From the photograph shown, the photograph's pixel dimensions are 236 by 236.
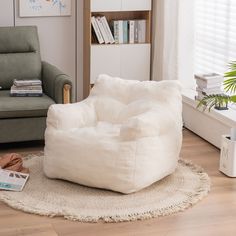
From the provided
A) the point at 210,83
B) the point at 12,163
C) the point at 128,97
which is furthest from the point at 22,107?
the point at 210,83

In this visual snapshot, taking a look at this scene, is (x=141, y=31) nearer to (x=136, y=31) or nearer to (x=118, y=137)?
(x=136, y=31)

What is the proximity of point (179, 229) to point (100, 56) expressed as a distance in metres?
2.65

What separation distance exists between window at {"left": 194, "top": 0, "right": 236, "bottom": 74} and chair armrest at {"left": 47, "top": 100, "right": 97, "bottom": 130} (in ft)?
5.06

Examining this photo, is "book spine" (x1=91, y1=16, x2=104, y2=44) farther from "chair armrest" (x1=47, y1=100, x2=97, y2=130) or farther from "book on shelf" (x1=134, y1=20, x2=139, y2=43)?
"chair armrest" (x1=47, y1=100, x2=97, y2=130)

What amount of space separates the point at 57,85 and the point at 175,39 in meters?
1.38

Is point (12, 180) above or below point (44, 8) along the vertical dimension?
below

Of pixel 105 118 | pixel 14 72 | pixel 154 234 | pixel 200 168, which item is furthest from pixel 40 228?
pixel 14 72

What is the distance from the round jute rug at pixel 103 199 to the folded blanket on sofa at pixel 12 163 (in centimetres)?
9

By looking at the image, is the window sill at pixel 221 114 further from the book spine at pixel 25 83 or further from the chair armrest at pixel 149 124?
the book spine at pixel 25 83

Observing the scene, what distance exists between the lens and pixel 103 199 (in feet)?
13.1

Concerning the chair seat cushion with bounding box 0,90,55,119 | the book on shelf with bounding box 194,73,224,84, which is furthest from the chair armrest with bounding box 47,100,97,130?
the book on shelf with bounding box 194,73,224,84

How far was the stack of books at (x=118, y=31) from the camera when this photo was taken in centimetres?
586

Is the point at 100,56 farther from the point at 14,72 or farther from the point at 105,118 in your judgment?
the point at 105,118

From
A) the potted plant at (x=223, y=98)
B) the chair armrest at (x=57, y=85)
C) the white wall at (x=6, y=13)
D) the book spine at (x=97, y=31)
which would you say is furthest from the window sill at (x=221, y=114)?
the white wall at (x=6, y=13)
